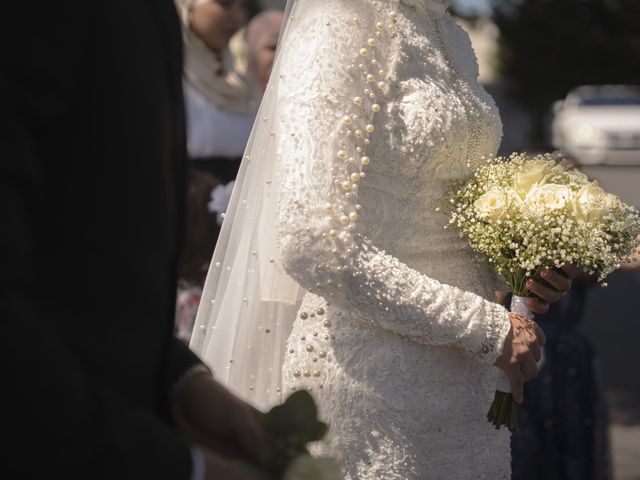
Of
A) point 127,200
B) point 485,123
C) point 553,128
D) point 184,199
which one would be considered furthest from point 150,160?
point 553,128

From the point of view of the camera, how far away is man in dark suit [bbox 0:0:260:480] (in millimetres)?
1004

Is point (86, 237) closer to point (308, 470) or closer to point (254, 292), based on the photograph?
point (308, 470)

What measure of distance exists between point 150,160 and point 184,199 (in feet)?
0.64

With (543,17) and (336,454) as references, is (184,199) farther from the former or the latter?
(543,17)

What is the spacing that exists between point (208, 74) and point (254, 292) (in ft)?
8.74

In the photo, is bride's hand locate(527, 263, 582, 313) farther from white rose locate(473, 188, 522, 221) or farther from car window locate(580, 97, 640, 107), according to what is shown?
car window locate(580, 97, 640, 107)

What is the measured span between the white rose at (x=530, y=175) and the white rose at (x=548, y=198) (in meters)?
0.03

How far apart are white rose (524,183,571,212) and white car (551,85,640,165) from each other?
2493 cm

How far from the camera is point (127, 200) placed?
3.76ft

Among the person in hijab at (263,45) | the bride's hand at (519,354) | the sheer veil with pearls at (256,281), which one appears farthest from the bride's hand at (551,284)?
the person in hijab at (263,45)

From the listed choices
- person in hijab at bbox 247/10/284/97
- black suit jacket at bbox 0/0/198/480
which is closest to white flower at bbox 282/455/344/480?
black suit jacket at bbox 0/0/198/480

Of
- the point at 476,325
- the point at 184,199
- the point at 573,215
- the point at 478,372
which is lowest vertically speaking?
the point at 478,372

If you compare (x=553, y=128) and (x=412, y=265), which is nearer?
(x=412, y=265)

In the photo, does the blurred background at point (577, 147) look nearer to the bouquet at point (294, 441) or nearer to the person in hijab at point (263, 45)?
the person in hijab at point (263, 45)
